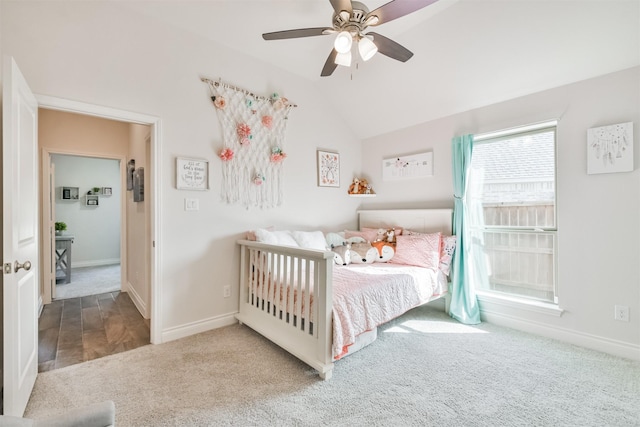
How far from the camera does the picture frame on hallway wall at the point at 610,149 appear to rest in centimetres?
215

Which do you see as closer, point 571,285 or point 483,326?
point 571,285

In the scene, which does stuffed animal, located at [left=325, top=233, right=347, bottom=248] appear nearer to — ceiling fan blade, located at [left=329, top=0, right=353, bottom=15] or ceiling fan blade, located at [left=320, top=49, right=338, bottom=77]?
ceiling fan blade, located at [left=320, top=49, right=338, bottom=77]

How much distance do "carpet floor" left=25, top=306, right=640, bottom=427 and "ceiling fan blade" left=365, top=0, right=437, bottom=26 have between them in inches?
90.7

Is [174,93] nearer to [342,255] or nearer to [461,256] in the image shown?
[342,255]

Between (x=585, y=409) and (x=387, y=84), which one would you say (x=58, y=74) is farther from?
(x=585, y=409)

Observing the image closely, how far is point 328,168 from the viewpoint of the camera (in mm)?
3768

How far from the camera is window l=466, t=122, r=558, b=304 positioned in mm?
2637

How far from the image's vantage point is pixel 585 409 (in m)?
1.62

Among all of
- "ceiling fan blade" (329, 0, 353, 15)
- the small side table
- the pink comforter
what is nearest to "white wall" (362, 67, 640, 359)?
the pink comforter

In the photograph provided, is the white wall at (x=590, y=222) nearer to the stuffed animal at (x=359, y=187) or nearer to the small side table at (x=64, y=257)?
the stuffed animal at (x=359, y=187)

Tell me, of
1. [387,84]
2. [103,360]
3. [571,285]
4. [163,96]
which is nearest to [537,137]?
[571,285]

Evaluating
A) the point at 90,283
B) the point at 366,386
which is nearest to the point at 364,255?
the point at 366,386

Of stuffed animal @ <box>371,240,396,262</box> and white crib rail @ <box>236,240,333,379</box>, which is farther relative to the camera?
stuffed animal @ <box>371,240,396,262</box>

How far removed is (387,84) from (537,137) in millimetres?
1599
